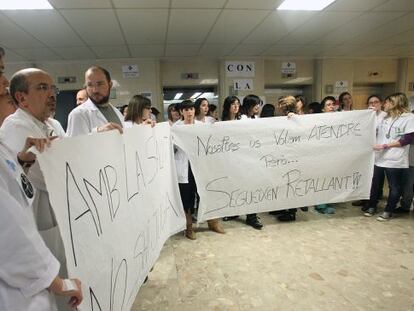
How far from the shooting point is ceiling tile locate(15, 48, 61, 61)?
5066 mm

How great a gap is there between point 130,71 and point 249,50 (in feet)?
8.39

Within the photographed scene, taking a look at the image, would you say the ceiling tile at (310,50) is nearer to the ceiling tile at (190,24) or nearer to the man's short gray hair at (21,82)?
the ceiling tile at (190,24)

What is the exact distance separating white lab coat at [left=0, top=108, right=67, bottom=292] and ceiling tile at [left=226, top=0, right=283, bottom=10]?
3.01 m

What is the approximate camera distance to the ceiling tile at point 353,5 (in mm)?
3604

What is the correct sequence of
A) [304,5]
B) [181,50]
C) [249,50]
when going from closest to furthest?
[304,5] < [181,50] < [249,50]

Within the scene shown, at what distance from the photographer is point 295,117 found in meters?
2.83

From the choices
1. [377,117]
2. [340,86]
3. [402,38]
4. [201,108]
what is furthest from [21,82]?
[340,86]

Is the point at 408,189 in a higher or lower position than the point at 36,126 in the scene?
lower

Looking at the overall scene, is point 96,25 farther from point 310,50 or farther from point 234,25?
point 310,50

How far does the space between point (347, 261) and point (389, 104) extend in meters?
1.88

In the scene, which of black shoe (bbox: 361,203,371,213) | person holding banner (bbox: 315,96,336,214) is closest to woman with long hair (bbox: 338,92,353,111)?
person holding banner (bbox: 315,96,336,214)

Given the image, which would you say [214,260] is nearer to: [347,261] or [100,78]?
[347,261]

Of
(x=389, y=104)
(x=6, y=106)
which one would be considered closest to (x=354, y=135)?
(x=389, y=104)

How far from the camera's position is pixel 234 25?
4.26 m
